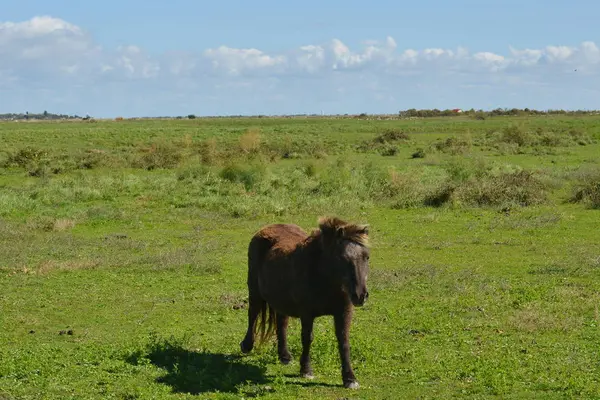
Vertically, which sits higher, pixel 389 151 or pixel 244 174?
pixel 389 151

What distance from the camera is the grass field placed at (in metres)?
9.64

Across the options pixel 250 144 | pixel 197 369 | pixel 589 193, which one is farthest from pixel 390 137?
pixel 197 369

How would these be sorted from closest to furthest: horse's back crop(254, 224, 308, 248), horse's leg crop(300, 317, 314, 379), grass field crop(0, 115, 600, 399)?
horse's leg crop(300, 317, 314, 379), grass field crop(0, 115, 600, 399), horse's back crop(254, 224, 308, 248)

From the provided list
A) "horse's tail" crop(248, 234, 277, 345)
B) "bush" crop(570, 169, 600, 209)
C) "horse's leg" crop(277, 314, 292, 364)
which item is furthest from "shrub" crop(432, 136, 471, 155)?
"horse's leg" crop(277, 314, 292, 364)

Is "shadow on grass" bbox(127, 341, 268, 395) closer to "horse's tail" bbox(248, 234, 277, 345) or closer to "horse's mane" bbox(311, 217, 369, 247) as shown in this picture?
"horse's tail" bbox(248, 234, 277, 345)

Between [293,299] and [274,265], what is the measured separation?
26.2 inches

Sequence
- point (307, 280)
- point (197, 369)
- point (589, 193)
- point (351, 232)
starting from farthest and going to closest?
point (589, 193), point (197, 369), point (307, 280), point (351, 232)

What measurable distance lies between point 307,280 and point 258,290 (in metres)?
1.54

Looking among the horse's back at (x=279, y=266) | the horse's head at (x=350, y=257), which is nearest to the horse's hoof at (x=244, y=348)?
the horse's back at (x=279, y=266)

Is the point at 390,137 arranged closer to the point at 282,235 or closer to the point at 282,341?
the point at 282,235

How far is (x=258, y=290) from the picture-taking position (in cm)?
1066

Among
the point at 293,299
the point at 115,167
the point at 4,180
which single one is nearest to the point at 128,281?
the point at 293,299

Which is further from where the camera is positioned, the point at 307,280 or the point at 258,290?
the point at 258,290

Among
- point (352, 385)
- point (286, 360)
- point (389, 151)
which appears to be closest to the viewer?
point (352, 385)
